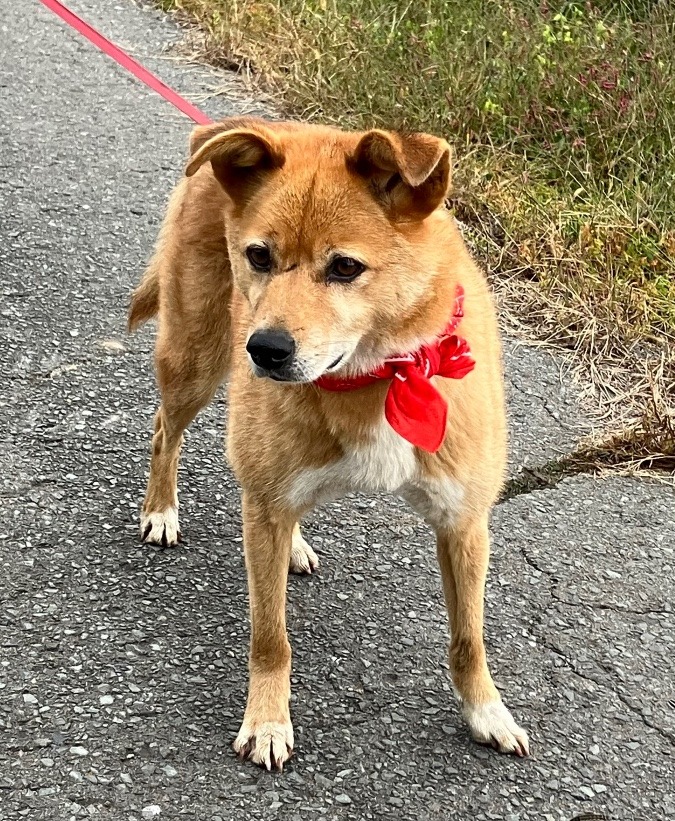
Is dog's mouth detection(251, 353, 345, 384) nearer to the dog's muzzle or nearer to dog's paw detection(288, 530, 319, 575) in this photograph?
the dog's muzzle

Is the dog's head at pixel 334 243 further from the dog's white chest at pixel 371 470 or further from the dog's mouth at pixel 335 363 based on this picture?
the dog's white chest at pixel 371 470

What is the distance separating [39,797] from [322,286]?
139 centimetres

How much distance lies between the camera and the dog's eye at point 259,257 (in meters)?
2.40

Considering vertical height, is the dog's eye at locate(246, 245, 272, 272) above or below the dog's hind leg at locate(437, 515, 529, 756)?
above

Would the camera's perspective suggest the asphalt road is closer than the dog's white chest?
No

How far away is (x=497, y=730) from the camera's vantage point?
2703 millimetres

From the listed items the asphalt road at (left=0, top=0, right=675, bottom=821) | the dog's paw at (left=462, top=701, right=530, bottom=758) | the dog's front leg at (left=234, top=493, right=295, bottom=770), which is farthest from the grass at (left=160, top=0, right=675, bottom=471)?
the dog's front leg at (left=234, top=493, right=295, bottom=770)

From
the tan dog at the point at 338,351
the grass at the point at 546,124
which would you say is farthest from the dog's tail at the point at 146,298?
the grass at the point at 546,124

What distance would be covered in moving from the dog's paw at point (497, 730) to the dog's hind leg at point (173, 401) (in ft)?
3.92

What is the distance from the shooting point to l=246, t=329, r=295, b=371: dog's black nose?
2217 mm

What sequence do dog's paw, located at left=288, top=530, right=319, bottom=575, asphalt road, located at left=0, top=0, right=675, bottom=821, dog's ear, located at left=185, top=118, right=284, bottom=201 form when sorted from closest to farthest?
dog's ear, located at left=185, top=118, right=284, bottom=201
asphalt road, located at left=0, top=0, right=675, bottom=821
dog's paw, located at left=288, top=530, right=319, bottom=575

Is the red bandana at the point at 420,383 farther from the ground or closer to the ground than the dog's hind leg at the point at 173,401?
farther from the ground

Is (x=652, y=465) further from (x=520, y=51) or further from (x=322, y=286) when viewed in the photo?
(x=520, y=51)

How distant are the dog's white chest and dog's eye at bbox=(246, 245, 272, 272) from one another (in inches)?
18.5
